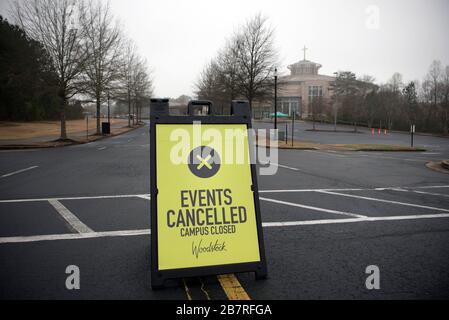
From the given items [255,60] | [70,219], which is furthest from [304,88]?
[70,219]

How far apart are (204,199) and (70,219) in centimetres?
333

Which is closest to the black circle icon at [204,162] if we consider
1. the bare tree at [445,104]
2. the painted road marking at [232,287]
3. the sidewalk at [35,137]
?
the painted road marking at [232,287]

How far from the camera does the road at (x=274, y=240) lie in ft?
10.7

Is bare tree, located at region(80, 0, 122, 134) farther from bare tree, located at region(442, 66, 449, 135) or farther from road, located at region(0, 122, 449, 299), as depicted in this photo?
bare tree, located at region(442, 66, 449, 135)

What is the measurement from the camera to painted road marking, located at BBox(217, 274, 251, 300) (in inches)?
123

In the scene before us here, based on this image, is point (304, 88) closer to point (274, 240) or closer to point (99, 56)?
point (99, 56)

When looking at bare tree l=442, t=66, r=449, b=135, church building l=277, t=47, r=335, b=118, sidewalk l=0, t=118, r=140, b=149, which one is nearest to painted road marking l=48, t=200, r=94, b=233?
sidewalk l=0, t=118, r=140, b=149

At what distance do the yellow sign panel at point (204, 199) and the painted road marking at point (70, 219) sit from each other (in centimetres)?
230

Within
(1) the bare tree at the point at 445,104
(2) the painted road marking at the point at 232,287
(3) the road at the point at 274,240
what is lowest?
(2) the painted road marking at the point at 232,287

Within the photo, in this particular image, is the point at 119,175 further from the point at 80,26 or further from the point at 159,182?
the point at 80,26

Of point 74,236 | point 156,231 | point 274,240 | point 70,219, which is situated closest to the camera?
point 156,231

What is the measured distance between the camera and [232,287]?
10.8ft

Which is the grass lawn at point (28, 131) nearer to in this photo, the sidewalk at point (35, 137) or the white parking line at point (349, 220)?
the sidewalk at point (35, 137)

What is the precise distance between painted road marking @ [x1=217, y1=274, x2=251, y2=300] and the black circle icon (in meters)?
1.12
